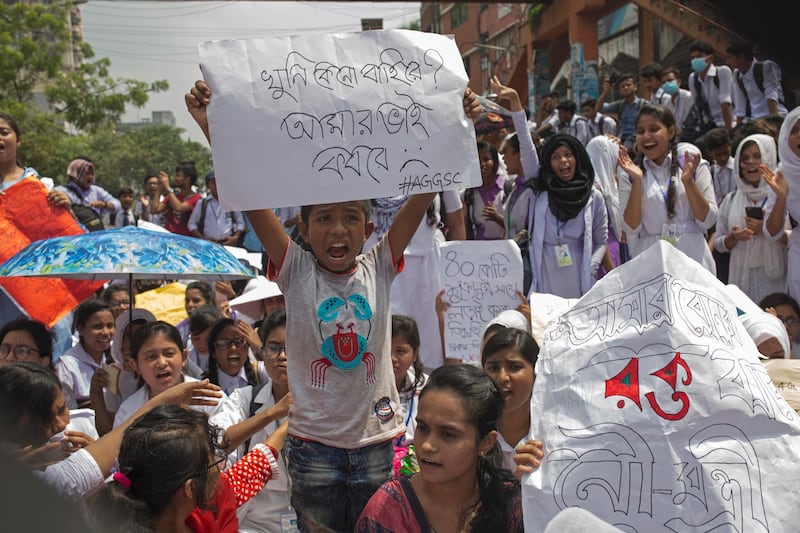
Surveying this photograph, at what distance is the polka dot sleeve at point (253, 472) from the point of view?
10.8 feet

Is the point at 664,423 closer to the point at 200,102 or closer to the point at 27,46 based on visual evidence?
the point at 200,102

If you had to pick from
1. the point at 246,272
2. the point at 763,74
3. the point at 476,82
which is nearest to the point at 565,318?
the point at 246,272

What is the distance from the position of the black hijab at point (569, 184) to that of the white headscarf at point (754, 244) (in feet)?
4.56

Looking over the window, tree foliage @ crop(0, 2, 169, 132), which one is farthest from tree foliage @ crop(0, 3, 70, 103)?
the window

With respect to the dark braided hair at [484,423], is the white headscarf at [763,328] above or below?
above

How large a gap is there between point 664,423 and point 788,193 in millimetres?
4246

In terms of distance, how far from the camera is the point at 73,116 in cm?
2914

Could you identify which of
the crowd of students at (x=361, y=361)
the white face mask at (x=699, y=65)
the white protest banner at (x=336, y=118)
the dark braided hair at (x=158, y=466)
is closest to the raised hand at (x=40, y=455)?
the crowd of students at (x=361, y=361)

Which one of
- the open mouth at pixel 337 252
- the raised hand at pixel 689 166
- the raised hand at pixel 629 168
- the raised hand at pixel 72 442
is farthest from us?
the raised hand at pixel 629 168

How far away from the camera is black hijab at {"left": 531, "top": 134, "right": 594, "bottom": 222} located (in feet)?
19.0

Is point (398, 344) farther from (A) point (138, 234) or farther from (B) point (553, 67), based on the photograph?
(B) point (553, 67)

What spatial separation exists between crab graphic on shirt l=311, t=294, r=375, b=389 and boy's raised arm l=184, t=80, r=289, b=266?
0.85 ft

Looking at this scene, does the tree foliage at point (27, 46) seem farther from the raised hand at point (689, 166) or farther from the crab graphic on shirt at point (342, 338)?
the crab graphic on shirt at point (342, 338)

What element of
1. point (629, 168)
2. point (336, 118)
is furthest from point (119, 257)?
point (629, 168)
